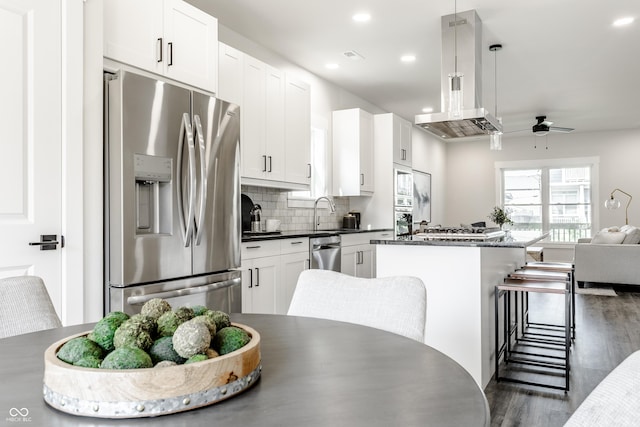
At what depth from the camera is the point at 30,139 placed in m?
1.97

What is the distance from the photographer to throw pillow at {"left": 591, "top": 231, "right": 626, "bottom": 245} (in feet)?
20.4

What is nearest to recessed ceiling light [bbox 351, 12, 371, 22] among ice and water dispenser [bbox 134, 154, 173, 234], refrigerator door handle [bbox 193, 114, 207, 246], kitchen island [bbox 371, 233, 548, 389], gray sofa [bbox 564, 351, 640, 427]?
refrigerator door handle [bbox 193, 114, 207, 246]

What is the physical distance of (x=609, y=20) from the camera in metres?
3.88

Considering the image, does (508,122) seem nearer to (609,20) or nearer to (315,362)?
(609,20)

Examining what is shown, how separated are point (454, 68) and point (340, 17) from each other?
1039mm

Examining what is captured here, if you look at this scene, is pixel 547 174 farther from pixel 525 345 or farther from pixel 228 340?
pixel 228 340

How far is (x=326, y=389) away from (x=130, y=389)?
0.96ft

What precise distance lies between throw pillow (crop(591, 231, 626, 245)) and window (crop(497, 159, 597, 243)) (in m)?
2.72

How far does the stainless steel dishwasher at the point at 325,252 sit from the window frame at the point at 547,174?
20.9 feet

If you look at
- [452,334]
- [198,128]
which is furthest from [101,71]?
[452,334]

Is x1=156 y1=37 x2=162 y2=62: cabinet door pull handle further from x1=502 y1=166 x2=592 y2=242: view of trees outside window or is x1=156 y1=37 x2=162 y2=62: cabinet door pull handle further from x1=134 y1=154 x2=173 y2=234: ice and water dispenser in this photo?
x1=502 y1=166 x2=592 y2=242: view of trees outside window

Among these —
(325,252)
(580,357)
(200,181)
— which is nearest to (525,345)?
(580,357)

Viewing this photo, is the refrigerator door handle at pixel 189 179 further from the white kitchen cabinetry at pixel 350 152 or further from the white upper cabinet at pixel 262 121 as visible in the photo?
the white kitchen cabinetry at pixel 350 152

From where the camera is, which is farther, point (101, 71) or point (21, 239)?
point (101, 71)
